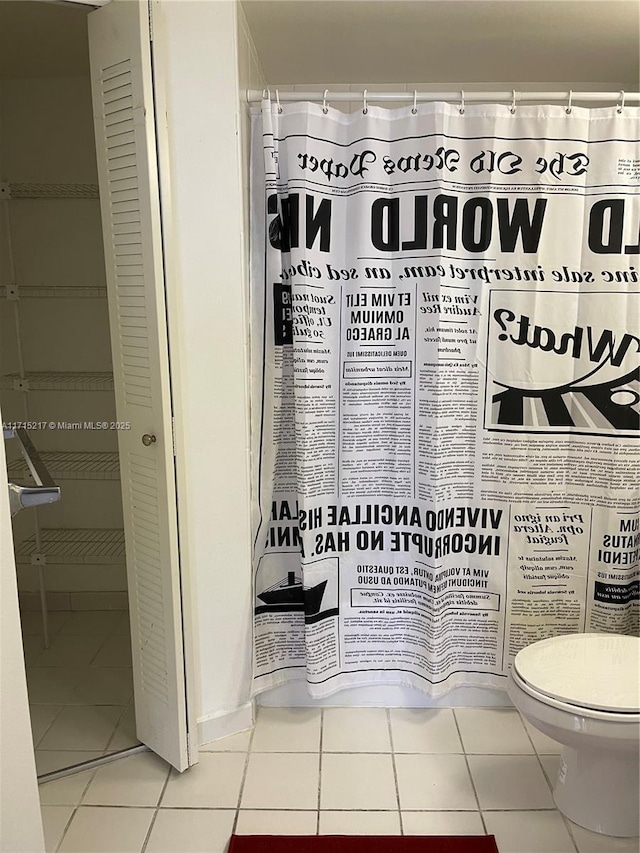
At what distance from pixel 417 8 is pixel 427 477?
4.29 ft

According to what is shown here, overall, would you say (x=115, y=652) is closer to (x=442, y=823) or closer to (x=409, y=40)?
(x=442, y=823)

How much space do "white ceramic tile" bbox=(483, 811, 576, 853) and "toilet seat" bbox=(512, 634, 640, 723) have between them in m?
0.37

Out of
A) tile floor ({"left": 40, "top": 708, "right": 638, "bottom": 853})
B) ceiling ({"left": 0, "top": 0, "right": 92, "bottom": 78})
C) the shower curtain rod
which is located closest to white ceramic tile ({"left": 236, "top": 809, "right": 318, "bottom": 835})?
tile floor ({"left": 40, "top": 708, "right": 638, "bottom": 853})

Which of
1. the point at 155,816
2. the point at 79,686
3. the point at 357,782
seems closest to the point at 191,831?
the point at 155,816

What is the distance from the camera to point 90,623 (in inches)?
109

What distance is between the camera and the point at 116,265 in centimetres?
174

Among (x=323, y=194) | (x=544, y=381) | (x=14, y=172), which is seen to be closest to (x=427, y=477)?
(x=544, y=381)

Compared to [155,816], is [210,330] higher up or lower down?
higher up

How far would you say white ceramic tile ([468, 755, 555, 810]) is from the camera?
1751 mm

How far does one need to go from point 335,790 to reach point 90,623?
1.41 meters

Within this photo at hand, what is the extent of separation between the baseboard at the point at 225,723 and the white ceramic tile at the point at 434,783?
474 millimetres

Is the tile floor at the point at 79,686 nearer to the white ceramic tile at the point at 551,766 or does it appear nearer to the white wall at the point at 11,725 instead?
the white wall at the point at 11,725

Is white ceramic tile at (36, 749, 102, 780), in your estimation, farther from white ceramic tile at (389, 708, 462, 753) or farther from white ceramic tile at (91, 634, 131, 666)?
white ceramic tile at (389, 708, 462, 753)

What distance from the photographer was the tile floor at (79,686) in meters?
2.00
